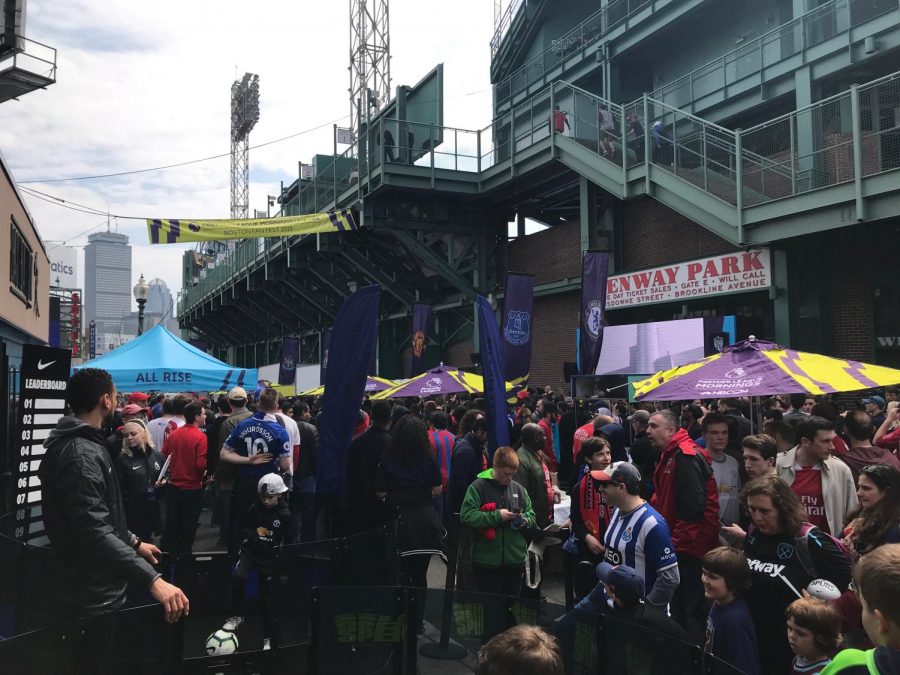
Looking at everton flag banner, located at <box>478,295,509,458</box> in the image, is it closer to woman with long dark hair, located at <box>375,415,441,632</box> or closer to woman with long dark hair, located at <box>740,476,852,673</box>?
woman with long dark hair, located at <box>375,415,441,632</box>

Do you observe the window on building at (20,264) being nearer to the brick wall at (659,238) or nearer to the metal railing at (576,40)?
the brick wall at (659,238)

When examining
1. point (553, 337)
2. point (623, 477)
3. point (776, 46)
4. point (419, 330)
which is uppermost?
point (776, 46)

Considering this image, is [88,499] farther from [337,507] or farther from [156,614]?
[337,507]

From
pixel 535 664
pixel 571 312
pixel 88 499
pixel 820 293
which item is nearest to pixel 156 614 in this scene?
pixel 88 499

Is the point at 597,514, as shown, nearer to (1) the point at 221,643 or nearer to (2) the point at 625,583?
(2) the point at 625,583

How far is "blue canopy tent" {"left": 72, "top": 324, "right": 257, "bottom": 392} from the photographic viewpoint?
11930mm

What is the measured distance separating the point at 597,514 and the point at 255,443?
3.18 metres

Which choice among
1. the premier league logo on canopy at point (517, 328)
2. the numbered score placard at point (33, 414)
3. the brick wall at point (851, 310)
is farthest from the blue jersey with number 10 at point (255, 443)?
the brick wall at point (851, 310)

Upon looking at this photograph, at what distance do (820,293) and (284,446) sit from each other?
1304 cm

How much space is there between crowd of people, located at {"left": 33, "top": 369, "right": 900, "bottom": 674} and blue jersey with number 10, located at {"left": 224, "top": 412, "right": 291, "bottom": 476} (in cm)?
1

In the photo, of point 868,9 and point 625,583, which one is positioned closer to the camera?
point 625,583

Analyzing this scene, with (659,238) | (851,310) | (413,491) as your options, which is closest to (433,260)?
(659,238)

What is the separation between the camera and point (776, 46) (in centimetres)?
1695

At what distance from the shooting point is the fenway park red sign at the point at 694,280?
1505 centimetres
